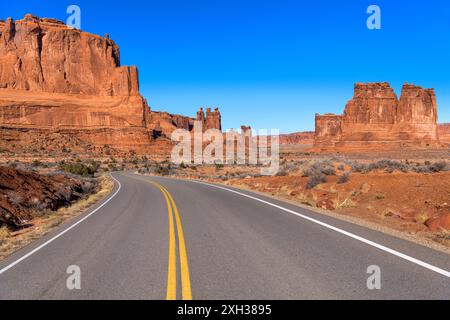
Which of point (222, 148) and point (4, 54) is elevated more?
point (4, 54)

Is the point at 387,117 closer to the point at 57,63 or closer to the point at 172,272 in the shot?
the point at 57,63

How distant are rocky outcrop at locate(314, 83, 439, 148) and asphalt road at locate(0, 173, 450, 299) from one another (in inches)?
4251

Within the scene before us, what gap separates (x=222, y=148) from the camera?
393ft

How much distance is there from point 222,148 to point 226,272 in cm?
11414

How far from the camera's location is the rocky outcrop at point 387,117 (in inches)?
4392

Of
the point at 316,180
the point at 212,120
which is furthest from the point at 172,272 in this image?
the point at 212,120

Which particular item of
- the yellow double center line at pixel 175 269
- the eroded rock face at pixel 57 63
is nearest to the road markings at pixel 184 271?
the yellow double center line at pixel 175 269

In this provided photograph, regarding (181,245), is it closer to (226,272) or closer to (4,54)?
(226,272)

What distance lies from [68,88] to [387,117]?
98.9 m

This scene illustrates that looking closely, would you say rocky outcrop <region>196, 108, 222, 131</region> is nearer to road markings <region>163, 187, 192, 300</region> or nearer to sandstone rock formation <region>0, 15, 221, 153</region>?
sandstone rock formation <region>0, 15, 221, 153</region>

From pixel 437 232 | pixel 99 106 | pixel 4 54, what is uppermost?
pixel 4 54

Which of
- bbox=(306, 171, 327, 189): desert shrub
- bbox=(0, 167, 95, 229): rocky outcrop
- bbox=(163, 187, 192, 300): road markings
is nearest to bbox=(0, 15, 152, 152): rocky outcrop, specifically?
bbox=(0, 167, 95, 229): rocky outcrop

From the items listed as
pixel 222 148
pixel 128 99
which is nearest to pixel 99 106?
pixel 128 99
